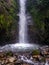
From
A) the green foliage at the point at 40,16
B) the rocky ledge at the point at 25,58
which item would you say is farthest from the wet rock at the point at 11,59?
the green foliage at the point at 40,16

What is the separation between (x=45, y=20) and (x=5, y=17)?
3154mm

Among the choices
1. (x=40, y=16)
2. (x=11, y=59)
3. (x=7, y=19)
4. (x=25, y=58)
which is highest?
(x=40, y=16)

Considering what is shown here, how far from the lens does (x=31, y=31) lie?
811 inches

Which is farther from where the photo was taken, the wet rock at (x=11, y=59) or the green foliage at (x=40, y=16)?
the green foliage at (x=40, y=16)

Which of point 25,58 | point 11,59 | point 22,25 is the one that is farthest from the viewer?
point 22,25

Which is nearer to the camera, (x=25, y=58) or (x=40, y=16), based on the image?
(x=25, y=58)

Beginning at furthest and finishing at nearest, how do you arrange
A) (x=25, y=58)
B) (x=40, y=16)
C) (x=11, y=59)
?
(x=40, y=16)
(x=25, y=58)
(x=11, y=59)

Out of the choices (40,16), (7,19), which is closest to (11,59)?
(7,19)

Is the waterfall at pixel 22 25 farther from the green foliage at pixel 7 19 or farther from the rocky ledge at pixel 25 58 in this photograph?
the rocky ledge at pixel 25 58

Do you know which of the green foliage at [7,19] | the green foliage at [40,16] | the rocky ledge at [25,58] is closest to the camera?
the rocky ledge at [25,58]

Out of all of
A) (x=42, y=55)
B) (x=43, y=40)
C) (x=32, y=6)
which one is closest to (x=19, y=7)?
(x=32, y=6)

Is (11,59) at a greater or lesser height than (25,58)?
greater

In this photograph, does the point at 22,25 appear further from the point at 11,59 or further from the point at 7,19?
the point at 11,59

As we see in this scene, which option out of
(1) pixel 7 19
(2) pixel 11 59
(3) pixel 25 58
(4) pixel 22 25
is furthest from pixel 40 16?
(2) pixel 11 59
